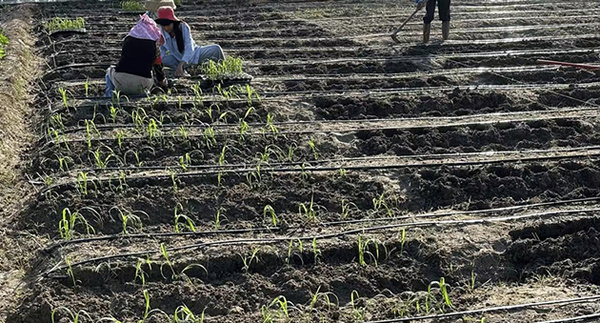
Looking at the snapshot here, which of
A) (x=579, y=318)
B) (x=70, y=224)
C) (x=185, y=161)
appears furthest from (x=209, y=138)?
(x=579, y=318)

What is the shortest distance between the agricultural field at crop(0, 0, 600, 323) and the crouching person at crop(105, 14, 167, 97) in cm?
18

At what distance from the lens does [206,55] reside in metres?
8.11

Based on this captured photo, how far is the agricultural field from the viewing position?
13.3ft

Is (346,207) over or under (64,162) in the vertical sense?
under

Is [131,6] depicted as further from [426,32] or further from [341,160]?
[341,160]

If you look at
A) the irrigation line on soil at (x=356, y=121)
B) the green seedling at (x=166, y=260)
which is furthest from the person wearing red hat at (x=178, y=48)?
the green seedling at (x=166, y=260)

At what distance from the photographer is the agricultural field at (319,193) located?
405 centimetres

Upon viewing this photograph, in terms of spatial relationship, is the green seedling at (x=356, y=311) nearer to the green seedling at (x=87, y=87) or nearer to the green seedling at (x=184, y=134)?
the green seedling at (x=184, y=134)

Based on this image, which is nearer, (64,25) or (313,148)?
(313,148)

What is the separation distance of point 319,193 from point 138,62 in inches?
104

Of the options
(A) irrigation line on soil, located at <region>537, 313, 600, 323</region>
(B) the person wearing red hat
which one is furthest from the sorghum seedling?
(B) the person wearing red hat

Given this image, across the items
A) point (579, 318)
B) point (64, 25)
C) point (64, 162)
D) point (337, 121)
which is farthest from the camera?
point (64, 25)

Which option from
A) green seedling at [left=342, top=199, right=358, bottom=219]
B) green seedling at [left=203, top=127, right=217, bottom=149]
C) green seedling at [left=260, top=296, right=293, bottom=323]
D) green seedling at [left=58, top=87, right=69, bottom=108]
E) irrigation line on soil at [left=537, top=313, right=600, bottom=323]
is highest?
green seedling at [left=58, top=87, right=69, bottom=108]

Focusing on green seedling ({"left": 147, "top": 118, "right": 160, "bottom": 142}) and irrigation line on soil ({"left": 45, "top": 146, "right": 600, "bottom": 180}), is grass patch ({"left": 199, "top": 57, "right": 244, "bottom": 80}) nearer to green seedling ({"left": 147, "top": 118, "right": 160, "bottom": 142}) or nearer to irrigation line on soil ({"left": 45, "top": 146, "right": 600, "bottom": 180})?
green seedling ({"left": 147, "top": 118, "right": 160, "bottom": 142})
